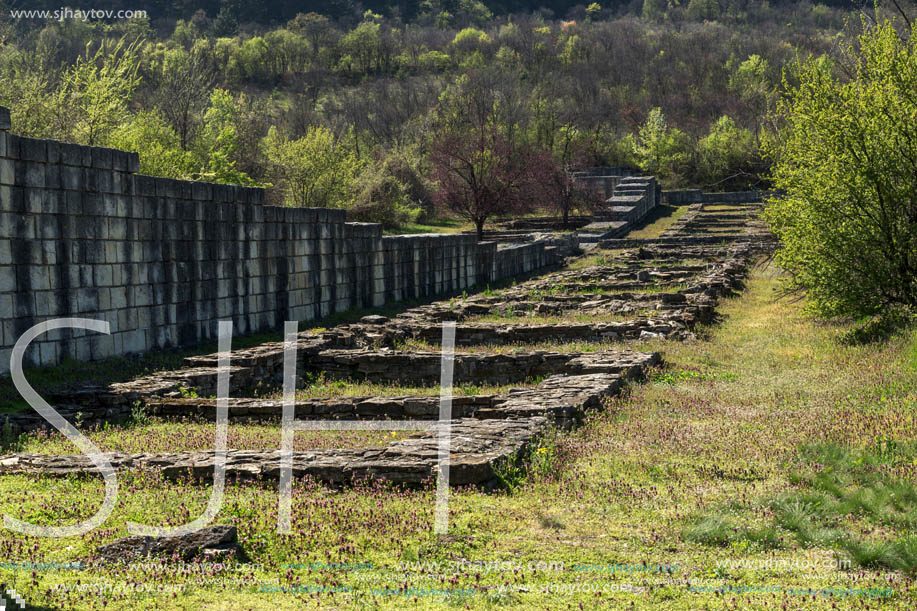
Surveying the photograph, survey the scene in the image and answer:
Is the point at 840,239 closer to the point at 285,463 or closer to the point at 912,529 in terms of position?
the point at 912,529

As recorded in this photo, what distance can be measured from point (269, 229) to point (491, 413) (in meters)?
12.1

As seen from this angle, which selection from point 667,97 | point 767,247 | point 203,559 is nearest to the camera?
point 203,559

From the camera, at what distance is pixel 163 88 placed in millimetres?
42719

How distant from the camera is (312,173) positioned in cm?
4016

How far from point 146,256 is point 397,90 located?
84929mm

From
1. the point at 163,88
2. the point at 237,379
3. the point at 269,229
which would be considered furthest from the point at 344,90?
the point at 237,379

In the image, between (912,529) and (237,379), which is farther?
(237,379)

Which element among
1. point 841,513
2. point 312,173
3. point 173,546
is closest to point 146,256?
point 173,546

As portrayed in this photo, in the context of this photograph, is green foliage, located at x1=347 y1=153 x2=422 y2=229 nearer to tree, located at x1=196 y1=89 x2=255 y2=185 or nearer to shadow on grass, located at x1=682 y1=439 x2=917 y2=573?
tree, located at x1=196 y1=89 x2=255 y2=185

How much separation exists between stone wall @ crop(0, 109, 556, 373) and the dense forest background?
8541 mm

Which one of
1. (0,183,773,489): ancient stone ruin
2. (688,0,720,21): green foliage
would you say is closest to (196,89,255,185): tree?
(0,183,773,489): ancient stone ruin

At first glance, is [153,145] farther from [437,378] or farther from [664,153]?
[664,153]

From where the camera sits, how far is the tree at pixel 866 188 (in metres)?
17.1

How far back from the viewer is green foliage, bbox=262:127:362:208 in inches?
1577
